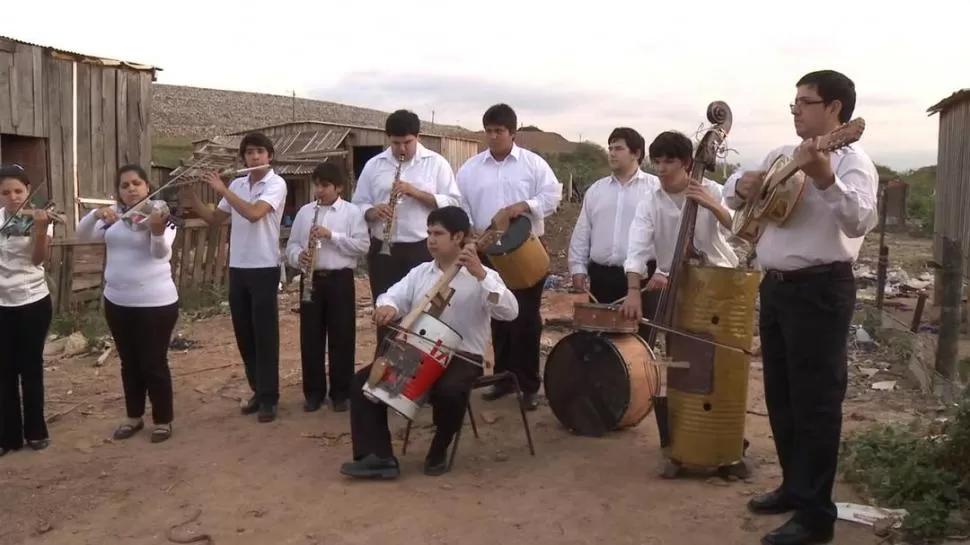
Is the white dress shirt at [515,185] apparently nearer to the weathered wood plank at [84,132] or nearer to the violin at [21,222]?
the violin at [21,222]

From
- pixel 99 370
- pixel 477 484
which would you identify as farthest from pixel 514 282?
pixel 99 370

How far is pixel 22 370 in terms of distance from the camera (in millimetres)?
5508

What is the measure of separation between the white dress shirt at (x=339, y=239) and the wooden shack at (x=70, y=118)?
5257 mm

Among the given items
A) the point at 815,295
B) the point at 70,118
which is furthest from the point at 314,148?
the point at 815,295

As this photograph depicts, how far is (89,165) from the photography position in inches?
428

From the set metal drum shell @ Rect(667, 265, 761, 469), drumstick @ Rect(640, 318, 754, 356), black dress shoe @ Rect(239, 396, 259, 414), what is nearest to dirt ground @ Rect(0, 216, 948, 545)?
black dress shoe @ Rect(239, 396, 259, 414)

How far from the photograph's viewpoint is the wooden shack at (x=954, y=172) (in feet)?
41.6

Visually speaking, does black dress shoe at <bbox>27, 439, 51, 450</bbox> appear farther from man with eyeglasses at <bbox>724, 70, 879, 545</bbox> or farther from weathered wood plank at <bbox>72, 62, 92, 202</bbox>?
weathered wood plank at <bbox>72, 62, 92, 202</bbox>

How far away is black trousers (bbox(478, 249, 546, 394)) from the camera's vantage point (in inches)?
241

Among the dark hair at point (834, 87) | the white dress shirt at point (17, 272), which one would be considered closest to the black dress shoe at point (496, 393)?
the white dress shirt at point (17, 272)

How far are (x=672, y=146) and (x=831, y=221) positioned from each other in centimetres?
155

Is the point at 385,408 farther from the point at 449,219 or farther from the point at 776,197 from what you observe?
the point at 776,197

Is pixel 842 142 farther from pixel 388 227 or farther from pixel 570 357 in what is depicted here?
→ pixel 388 227

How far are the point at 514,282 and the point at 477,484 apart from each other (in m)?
1.55
